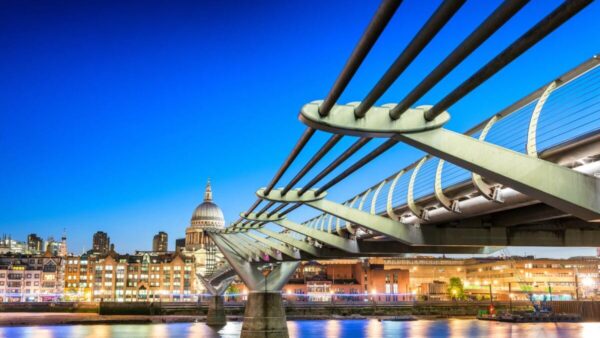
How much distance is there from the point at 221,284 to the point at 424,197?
76.1 metres

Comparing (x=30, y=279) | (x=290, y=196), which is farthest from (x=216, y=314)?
(x=30, y=279)

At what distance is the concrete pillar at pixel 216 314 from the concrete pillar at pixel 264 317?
131 ft

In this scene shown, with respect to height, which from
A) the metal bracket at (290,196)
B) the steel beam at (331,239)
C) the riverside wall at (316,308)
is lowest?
the riverside wall at (316,308)

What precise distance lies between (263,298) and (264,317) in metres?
1.41

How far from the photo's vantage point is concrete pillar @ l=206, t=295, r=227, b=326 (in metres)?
88.4

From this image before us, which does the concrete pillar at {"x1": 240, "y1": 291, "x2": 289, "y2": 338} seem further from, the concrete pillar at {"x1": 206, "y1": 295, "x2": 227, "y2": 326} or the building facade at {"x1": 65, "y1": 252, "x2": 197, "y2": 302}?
the building facade at {"x1": 65, "y1": 252, "x2": 197, "y2": 302}

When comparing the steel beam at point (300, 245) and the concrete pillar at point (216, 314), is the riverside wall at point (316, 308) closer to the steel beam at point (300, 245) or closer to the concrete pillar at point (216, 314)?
the concrete pillar at point (216, 314)

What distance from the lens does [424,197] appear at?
1953cm

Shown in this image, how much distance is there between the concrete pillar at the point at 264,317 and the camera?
47.9 metres

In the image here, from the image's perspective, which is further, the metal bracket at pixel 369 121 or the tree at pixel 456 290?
the tree at pixel 456 290

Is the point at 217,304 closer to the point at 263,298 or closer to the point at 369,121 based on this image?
the point at 263,298

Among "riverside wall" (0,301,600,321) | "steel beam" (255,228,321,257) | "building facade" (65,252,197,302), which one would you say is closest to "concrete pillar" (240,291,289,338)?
"steel beam" (255,228,321,257)

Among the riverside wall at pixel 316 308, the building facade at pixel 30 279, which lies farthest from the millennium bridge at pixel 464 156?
the building facade at pixel 30 279

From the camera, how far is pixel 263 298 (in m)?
49.8
